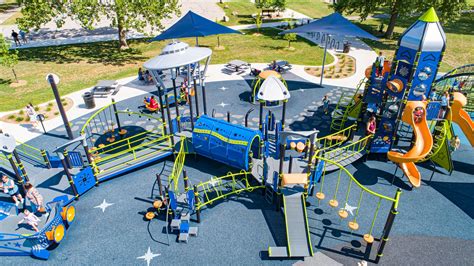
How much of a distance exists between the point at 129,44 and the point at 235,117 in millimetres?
22777

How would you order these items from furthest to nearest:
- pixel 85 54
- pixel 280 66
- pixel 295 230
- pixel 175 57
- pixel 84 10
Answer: pixel 85 54 < pixel 280 66 < pixel 84 10 < pixel 175 57 < pixel 295 230

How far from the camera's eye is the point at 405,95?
1538 centimetres

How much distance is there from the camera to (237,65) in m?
29.1

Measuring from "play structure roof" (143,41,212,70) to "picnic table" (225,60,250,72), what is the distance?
12053 millimetres

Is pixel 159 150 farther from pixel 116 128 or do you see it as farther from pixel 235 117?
pixel 235 117

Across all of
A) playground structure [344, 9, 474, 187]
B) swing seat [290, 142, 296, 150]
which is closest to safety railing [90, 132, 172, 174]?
swing seat [290, 142, 296, 150]

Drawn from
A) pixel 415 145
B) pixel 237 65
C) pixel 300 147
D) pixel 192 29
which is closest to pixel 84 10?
pixel 192 29

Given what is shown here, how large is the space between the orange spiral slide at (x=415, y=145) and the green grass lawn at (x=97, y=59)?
17.9 meters

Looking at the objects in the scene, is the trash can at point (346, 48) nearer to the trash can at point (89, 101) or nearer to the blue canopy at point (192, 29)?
the blue canopy at point (192, 29)

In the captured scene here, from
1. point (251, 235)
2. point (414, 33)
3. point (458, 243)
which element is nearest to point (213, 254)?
point (251, 235)

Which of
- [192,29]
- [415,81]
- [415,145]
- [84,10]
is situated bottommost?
[415,145]

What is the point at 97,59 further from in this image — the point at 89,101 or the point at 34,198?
the point at 34,198

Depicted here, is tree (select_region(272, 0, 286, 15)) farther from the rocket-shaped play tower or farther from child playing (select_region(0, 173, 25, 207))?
child playing (select_region(0, 173, 25, 207))

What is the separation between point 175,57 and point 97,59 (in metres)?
20.6
